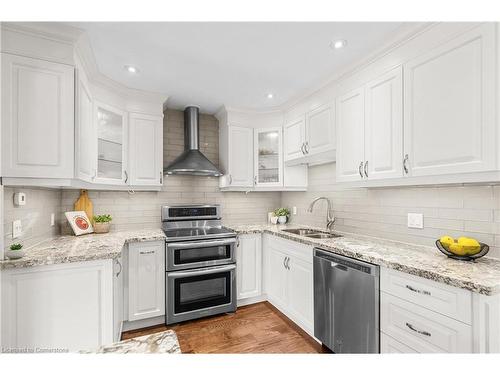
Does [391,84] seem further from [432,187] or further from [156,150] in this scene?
[156,150]

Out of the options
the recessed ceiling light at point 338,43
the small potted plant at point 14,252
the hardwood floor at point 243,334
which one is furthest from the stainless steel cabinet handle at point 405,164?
the small potted plant at point 14,252

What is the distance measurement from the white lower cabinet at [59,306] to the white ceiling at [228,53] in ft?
5.26

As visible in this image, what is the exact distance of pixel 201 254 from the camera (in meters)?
2.70

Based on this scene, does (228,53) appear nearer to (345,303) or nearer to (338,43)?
(338,43)

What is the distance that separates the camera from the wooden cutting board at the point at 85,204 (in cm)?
270

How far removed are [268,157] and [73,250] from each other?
91.5 inches

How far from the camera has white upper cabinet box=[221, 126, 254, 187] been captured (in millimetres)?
3271

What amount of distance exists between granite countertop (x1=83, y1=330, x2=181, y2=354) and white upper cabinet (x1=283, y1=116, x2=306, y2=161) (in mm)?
2520

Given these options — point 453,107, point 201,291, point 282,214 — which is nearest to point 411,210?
point 453,107

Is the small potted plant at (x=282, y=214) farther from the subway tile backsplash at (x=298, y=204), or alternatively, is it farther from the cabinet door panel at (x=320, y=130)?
the cabinet door panel at (x=320, y=130)

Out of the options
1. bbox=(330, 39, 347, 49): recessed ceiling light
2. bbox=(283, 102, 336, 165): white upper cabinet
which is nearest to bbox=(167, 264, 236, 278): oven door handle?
bbox=(283, 102, 336, 165): white upper cabinet
